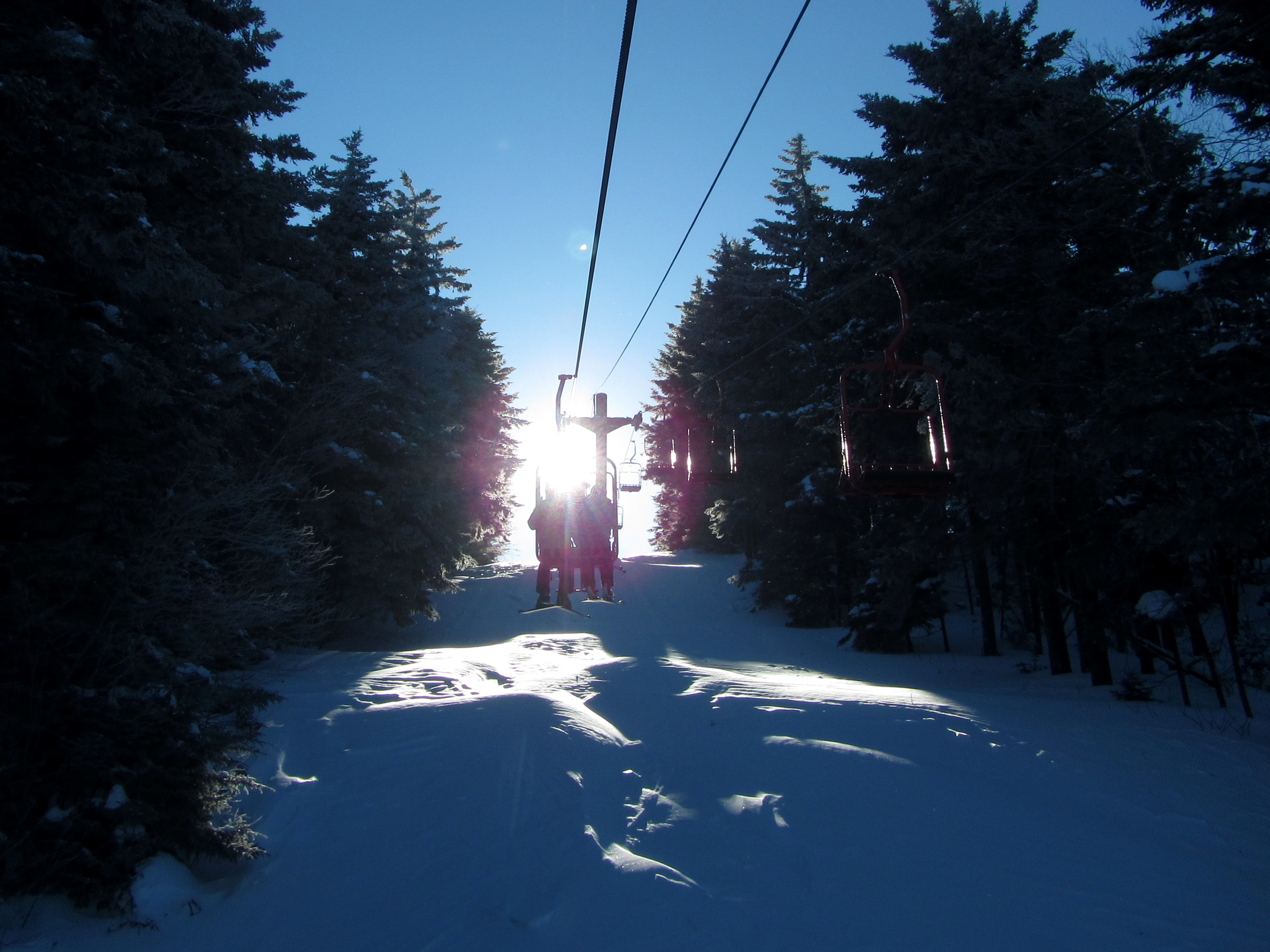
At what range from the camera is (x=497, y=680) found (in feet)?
37.9

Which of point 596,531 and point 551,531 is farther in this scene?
point 551,531

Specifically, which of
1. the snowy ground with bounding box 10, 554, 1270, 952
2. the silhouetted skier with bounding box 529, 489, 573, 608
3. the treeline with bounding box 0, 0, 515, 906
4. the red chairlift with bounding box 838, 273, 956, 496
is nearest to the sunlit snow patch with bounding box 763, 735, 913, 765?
the snowy ground with bounding box 10, 554, 1270, 952

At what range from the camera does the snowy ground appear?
431 centimetres

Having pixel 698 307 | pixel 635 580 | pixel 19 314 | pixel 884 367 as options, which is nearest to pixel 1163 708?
pixel 884 367

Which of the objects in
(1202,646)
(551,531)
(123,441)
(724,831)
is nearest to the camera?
(724,831)

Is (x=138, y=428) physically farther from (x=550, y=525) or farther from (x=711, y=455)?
(x=711, y=455)

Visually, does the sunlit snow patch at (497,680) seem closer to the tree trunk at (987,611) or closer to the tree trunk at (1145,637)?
the tree trunk at (1145,637)

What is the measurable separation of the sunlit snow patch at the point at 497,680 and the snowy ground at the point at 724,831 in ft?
0.38

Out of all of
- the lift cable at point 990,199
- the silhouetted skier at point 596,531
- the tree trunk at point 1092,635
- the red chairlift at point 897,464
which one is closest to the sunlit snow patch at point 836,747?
the red chairlift at point 897,464

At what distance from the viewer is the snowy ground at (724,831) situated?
4312mm

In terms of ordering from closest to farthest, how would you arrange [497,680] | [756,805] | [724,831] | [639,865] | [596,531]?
1. [639,865]
2. [724,831]
3. [756,805]
4. [497,680]
5. [596,531]

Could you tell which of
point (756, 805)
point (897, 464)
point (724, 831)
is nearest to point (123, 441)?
point (724, 831)

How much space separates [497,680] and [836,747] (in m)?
6.17

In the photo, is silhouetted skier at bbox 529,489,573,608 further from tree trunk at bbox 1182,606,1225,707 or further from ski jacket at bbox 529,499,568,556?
tree trunk at bbox 1182,606,1225,707
